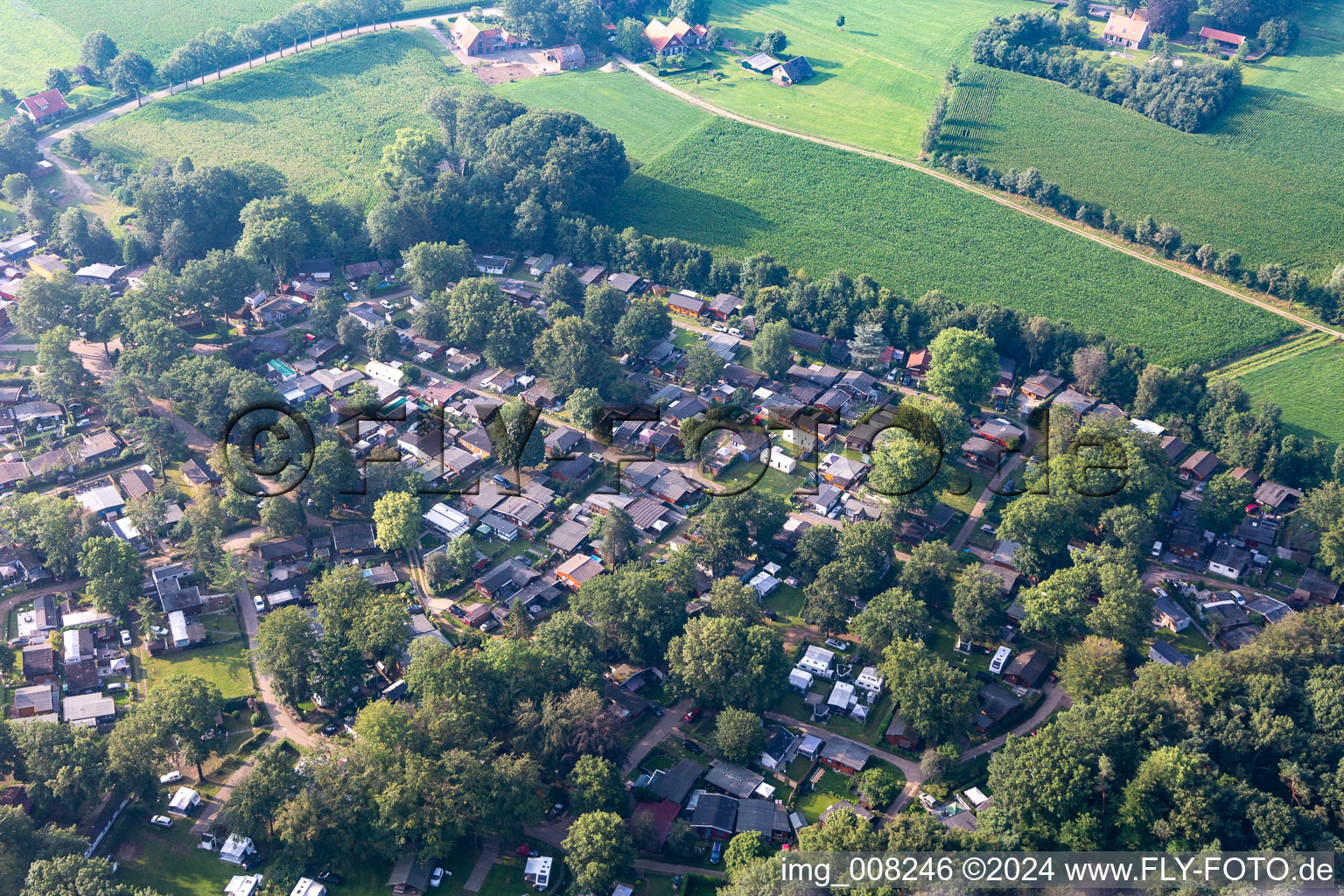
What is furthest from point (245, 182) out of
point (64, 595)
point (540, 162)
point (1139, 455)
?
point (1139, 455)

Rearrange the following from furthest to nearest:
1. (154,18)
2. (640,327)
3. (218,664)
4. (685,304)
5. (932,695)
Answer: (154,18) → (685,304) → (640,327) → (218,664) → (932,695)

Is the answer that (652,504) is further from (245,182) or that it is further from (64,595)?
(245,182)

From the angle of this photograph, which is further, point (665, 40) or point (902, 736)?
point (665, 40)

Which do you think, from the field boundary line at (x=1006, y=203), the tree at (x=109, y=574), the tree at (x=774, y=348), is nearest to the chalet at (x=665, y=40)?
the field boundary line at (x=1006, y=203)

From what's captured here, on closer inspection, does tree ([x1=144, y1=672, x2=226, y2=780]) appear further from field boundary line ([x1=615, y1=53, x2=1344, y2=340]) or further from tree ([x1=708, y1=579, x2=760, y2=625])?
field boundary line ([x1=615, y1=53, x2=1344, y2=340])

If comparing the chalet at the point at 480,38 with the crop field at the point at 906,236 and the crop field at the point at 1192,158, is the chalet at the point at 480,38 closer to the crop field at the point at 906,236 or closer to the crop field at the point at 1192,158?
the crop field at the point at 906,236

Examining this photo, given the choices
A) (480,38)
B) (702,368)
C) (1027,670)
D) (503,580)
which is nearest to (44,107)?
(480,38)

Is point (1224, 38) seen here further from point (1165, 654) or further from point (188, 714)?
point (188, 714)
